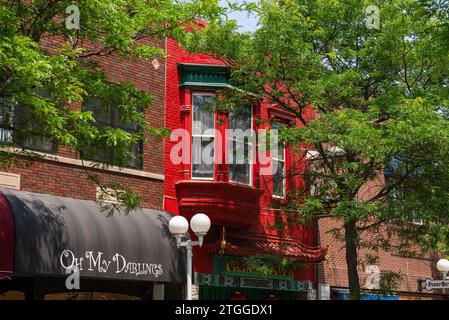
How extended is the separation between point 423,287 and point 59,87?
18.5 metres

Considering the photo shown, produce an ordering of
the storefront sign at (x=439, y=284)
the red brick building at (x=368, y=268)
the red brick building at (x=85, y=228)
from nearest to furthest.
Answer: the red brick building at (x=85, y=228) → the storefront sign at (x=439, y=284) → the red brick building at (x=368, y=268)

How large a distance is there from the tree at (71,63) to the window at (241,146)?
5.58 metres

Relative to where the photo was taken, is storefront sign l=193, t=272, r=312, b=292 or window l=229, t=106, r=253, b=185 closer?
storefront sign l=193, t=272, r=312, b=292

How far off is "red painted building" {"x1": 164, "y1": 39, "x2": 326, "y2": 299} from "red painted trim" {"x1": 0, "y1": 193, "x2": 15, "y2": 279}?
218 inches

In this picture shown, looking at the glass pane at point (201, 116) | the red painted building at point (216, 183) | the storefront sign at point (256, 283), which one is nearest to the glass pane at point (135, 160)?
the red painted building at point (216, 183)

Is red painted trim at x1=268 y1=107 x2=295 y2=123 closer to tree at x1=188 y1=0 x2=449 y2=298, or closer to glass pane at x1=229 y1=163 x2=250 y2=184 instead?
glass pane at x1=229 y1=163 x2=250 y2=184

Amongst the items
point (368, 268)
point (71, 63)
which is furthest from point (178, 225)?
point (368, 268)

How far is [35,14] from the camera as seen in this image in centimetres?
A: 1252

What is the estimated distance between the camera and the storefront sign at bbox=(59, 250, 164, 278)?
48.8 ft

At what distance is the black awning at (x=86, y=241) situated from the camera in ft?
46.0

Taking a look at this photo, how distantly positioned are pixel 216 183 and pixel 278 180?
3419 millimetres

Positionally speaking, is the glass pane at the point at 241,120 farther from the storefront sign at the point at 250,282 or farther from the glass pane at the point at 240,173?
the storefront sign at the point at 250,282

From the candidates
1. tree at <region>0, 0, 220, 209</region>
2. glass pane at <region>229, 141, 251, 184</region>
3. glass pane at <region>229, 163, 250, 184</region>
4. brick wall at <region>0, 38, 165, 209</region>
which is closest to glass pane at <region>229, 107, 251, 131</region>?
glass pane at <region>229, 141, 251, 184</region>

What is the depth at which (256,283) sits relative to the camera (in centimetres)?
2025
